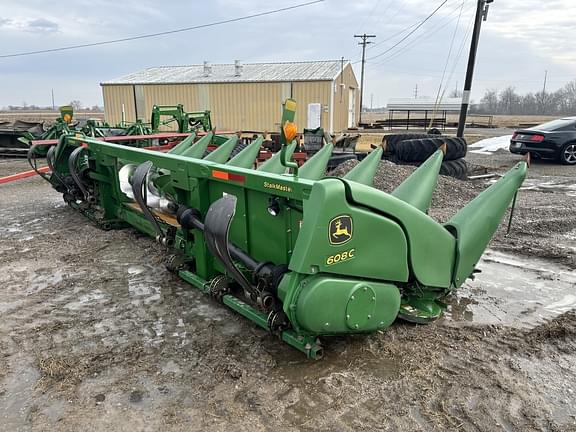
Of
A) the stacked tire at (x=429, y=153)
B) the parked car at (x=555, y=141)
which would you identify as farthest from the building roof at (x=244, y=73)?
the stacked tire at (x=429, y=153)

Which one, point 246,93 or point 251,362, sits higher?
point 246,93

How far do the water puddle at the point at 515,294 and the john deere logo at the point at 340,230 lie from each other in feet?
4.90

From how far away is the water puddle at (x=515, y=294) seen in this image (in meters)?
3.68

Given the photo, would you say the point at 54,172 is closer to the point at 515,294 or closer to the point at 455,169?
the point at 515,294

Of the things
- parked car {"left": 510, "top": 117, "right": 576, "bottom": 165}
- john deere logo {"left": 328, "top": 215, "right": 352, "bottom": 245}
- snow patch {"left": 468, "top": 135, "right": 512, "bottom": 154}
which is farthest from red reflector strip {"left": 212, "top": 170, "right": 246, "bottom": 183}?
snow patch {"left": 468, "top": 135, "right": 512, "bottom": 154}

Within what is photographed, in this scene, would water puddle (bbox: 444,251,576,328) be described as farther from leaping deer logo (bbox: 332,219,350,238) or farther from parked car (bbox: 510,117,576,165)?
parked car (bbox: 510,117,576,165)

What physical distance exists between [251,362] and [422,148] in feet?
23.8

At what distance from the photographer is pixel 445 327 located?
3465mm

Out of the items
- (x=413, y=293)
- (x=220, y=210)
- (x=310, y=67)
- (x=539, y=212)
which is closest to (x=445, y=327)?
(x=413, y=293)

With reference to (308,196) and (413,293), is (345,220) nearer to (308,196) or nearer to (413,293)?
(308,196)

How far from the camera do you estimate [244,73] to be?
86.7 feet

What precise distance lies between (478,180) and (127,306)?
805 centimetres

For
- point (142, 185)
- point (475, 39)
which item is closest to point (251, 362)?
point (142, 185)

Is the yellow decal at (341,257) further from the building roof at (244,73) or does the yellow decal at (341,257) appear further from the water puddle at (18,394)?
the building roof at (244,73)
